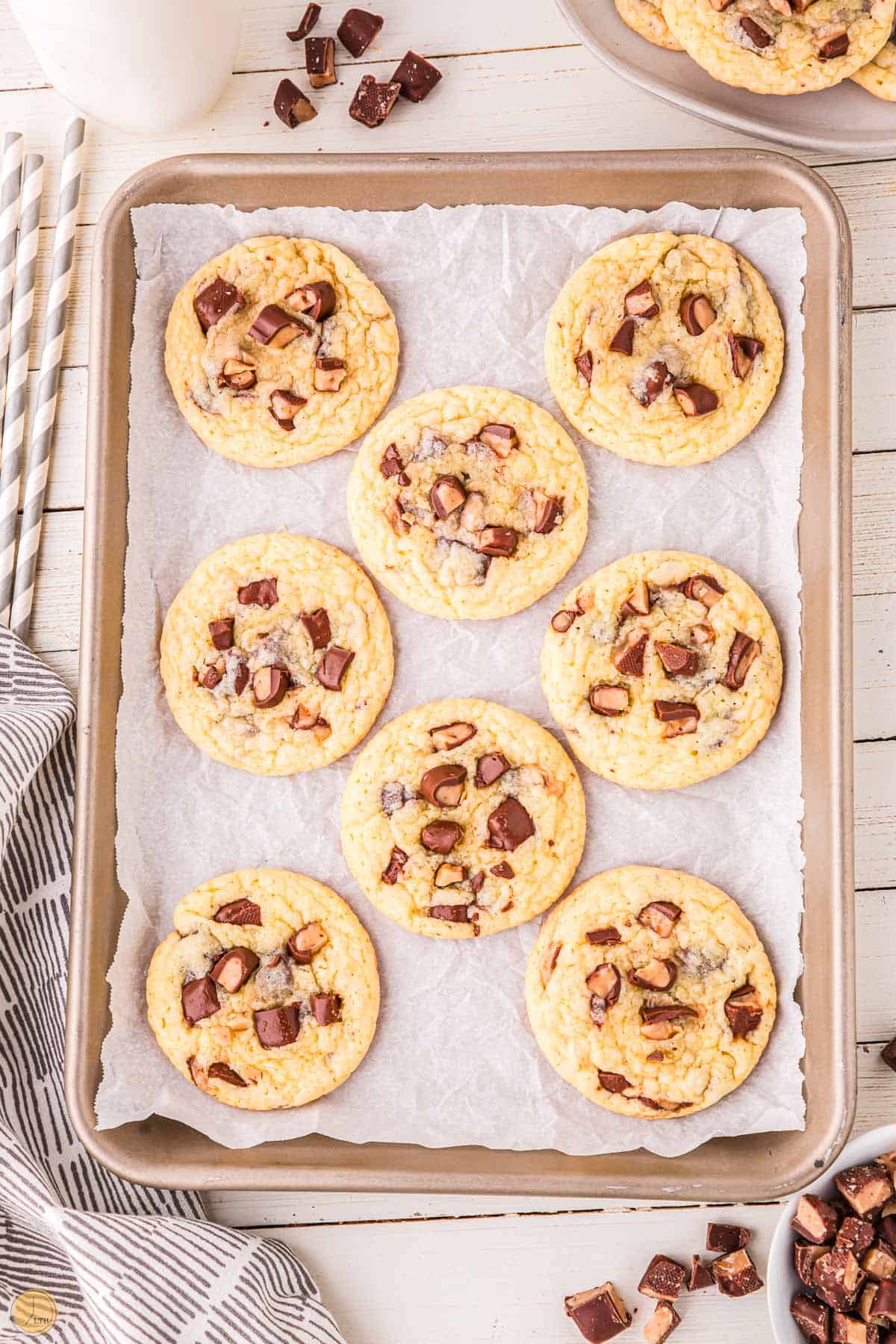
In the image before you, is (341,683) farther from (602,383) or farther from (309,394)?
(602,383)

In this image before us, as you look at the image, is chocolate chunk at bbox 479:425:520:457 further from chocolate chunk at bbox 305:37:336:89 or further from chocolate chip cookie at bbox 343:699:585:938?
chocolate chunk at bbox 305:37:336:89

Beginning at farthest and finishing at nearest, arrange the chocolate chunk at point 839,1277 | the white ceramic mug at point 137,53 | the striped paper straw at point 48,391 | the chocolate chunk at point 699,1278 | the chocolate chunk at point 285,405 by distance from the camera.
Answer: the striped paper straw at point 48,391
the chocolate chunk at point 699,1278
the chocolate chunk at point 285,405
the chocolate chunk at point 839,1277
the white ceramic mug at point 137,53

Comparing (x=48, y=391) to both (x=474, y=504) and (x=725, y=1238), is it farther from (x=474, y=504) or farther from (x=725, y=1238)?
(x=725, y=1238)

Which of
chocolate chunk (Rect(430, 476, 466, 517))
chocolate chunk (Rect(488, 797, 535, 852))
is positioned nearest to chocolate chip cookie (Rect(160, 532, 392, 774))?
chocolate chunk (Rect(430, 476, 466, 517))

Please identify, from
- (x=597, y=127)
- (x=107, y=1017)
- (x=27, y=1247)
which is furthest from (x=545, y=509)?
(x=27, y=1247)

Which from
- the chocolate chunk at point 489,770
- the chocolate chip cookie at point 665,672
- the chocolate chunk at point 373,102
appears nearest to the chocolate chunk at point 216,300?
the chocolate chunk at point 373,102

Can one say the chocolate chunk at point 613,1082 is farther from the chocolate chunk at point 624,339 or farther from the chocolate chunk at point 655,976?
the chocolate chunk at point 624,339
